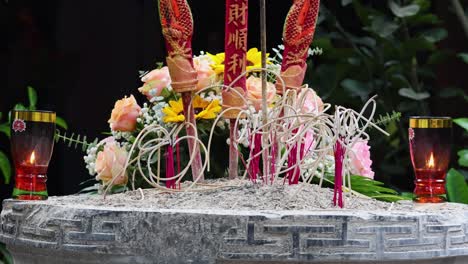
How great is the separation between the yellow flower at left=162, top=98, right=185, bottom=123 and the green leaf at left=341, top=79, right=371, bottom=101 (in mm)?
1345

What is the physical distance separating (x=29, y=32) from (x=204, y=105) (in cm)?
164

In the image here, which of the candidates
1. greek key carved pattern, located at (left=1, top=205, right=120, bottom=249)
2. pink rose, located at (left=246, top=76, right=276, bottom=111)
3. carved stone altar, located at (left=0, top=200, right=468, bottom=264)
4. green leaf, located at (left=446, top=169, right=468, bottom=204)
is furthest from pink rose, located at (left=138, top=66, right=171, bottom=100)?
green leaf, located at (left=446, top=169, right=468, bottom=204)

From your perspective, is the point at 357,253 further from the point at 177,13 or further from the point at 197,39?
the point at 197,39

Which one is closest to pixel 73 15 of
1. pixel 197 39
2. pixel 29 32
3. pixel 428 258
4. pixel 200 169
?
pixel 29 32

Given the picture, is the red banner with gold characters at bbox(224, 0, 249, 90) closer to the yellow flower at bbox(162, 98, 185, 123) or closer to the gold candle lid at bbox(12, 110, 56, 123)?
the yellow flower at bbox(162, 98, 185, 123)

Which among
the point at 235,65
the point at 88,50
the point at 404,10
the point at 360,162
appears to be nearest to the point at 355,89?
the point at 404,10

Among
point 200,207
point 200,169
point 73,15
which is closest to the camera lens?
point 200,207

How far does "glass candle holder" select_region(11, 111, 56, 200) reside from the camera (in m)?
1.85

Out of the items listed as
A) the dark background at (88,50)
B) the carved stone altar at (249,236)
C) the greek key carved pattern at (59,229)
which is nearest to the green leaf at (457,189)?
the dark background at (88,50)

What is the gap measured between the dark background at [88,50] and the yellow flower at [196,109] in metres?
1.44

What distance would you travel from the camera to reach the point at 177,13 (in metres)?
1.91

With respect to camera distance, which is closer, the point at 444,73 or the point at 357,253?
the point at 357,253

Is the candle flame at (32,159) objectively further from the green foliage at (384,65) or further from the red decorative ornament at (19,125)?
the green foliage at (384,65)

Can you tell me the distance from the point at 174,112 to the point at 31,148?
1.44ft
